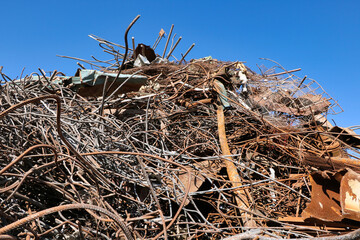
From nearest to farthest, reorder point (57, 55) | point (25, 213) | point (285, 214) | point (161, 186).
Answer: point (25, 213) → point (161, 186) → point (285, 214) → point (57, 55)

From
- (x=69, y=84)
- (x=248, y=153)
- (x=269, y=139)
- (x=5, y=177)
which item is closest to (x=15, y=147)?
(x=5, y=177)

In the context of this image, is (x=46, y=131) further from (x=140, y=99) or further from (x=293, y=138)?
(x=293, y=138)

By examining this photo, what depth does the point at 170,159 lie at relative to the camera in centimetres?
249

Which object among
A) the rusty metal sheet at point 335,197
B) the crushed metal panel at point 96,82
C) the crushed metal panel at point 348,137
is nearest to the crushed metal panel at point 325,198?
the rusty metal sheet at point 335,197

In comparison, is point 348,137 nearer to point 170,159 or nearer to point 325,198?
point 325,198

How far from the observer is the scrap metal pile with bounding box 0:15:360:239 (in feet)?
5.75

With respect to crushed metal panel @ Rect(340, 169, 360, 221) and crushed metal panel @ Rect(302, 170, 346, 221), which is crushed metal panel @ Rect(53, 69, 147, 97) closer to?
crushed metal panel @ Rect(302, 170, 346, 221)

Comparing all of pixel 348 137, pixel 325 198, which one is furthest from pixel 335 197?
pixel 348 137

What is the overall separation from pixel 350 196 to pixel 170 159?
134cm

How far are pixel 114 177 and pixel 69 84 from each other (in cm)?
177

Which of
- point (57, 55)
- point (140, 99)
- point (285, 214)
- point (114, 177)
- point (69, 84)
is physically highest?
point (57, 55)

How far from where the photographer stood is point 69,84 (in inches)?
135

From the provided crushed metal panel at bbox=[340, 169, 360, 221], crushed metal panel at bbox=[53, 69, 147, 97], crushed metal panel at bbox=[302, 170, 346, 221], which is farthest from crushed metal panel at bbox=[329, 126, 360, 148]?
crushed metal panel at bbox=[53, 69, 147, 97]

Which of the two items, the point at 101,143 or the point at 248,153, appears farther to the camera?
the point at 248,153
